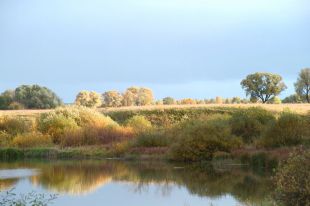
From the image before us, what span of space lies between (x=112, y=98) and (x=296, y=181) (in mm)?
98714

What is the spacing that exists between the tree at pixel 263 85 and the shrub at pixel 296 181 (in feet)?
289

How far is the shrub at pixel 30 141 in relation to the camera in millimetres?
38906

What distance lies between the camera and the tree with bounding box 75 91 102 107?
340 feet

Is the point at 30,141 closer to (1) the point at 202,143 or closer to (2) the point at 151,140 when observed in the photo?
(2) the point at 151,140

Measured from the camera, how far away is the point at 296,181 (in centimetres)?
1131

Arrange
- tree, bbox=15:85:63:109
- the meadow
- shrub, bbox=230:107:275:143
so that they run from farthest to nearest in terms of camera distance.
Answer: tree, bbox=15:85:63:109 < shrub, bbox=230:107:275:143 < the meadow

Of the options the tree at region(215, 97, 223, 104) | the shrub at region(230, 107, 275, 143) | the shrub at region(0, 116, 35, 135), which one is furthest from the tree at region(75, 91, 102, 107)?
the shrub at region(230, 107, 275, 143)

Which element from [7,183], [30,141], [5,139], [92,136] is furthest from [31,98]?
[7,183]

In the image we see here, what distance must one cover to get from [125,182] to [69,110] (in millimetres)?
21688

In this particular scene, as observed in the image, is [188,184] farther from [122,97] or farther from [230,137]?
[122,97]

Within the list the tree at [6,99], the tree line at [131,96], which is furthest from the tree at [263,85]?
the tree at [6,99]

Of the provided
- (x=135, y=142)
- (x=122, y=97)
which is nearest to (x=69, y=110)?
(x=135, y=142)

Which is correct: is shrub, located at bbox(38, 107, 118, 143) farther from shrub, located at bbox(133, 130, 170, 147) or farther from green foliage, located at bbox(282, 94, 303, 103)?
green foliage, located at bbox(282, 94, 303, 103)

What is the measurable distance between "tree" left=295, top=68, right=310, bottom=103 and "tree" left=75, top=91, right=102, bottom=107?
3777 cm
